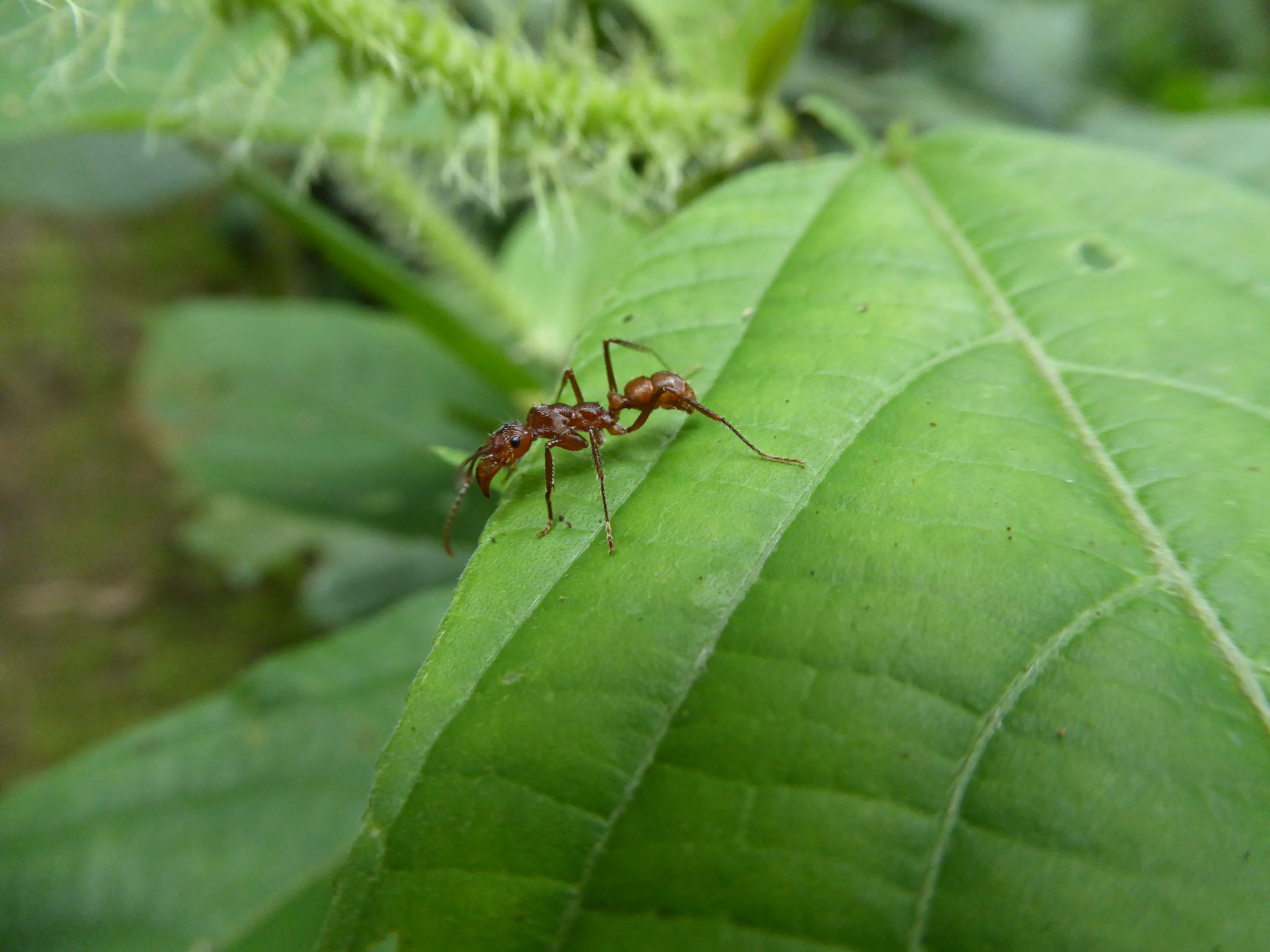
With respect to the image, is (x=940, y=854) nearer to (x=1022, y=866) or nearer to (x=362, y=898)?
(x=1022, y=866)

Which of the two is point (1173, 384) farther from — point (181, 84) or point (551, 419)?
point (181, 84)

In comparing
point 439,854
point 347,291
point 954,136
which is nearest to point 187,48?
point 954,136

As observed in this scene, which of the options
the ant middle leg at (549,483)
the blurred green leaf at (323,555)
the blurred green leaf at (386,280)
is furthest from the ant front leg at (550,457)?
the blurred green leaf at (323,555)

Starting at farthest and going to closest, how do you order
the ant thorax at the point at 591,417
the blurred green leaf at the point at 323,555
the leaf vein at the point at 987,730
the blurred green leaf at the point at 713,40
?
the blurred green leaf at the point at 323,555, the blurred green leaf at the point at 713,40, the ant thorax at the point at 591,417, the leaf vein at the point at 987,730

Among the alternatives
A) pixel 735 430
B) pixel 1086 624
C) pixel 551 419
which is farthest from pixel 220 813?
pixel 1086 624

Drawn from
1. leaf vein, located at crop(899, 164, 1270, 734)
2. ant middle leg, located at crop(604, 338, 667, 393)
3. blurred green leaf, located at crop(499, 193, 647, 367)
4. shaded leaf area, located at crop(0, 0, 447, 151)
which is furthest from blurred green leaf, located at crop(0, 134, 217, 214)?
leaf vein, located at crop(899, 164, 1270, 734)

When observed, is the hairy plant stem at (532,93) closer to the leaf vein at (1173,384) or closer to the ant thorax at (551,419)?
the ant thorax at (551,419)

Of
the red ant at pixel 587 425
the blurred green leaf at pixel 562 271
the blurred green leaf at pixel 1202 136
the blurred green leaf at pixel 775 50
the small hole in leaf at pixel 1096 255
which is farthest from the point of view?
the blurred green leaf at pixel 562 271
